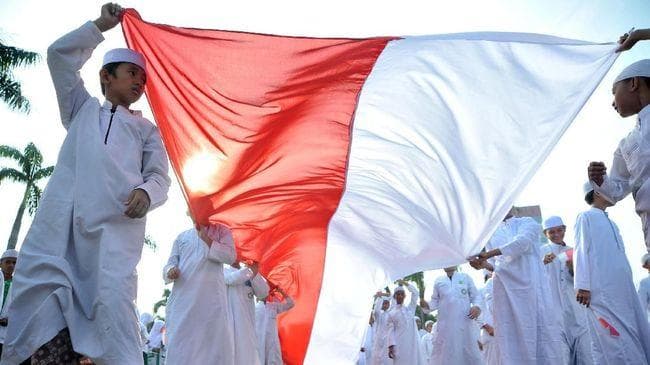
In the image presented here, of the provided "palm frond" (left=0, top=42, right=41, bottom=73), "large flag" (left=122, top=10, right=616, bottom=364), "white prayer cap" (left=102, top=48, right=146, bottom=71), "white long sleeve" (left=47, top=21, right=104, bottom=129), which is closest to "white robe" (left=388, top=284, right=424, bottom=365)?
"large flag" (left=122, top=10, right=616, bottom=364)

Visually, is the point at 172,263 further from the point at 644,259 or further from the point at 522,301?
the point at 644,259

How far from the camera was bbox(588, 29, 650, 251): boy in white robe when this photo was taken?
349cm

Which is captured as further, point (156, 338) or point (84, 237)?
point (156, 338)

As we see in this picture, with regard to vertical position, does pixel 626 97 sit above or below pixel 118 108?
above

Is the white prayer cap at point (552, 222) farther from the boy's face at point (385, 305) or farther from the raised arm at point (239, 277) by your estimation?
the boy's face at point (385, 305)

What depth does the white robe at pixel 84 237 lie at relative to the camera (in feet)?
7.38

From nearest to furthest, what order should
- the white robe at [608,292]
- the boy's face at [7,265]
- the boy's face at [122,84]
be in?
the boy's face at [122,84] → the white robe at [608,292] → the boy's face at [7,265]

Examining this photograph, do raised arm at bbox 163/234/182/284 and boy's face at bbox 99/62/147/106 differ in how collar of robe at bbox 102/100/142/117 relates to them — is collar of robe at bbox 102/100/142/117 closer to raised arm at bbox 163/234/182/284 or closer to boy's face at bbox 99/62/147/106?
boy's face at bbox 99/62/147/106

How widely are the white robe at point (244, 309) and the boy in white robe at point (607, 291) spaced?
3.35 meters

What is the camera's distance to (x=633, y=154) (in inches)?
142

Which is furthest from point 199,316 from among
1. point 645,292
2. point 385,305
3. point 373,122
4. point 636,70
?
point 385,305

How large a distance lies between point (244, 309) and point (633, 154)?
442 cm

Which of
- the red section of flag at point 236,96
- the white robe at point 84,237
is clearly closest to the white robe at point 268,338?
the red section of flag at point 236,96

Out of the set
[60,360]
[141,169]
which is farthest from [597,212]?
[60,360]
